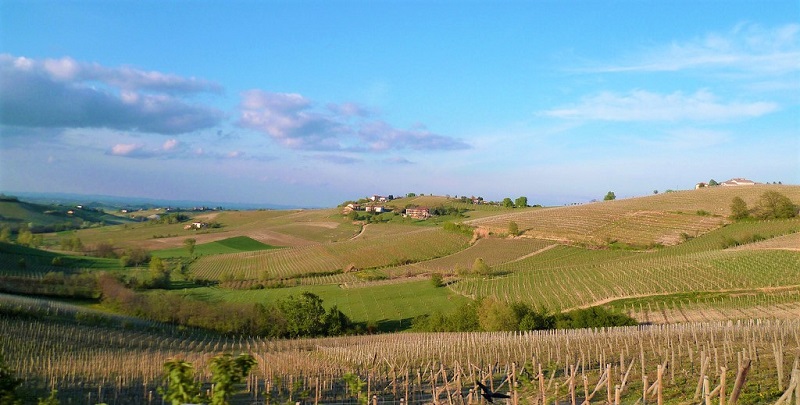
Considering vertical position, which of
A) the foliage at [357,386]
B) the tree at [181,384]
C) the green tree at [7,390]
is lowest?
the foliage at [357,386]

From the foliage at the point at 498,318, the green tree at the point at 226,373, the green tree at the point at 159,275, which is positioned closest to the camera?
the green tree at the point at 226,373

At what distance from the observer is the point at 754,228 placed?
2628 inches

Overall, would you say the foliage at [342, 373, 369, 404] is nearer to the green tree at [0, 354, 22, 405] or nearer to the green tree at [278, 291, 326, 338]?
the green tree at [0, 354, 22, 405]

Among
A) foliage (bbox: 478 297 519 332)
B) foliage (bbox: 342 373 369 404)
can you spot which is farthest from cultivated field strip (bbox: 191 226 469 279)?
foliage (bbox: 342 373 369 404)

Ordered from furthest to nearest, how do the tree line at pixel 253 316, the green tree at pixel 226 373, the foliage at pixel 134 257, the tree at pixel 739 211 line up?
the foliage at pixel 134 257 → the tree at pixel 739 211 → the tree line at pixel 253 316 → the green tree at pixel 226 373

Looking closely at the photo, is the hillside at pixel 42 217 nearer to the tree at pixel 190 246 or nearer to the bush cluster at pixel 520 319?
the tree at pixel 190 246

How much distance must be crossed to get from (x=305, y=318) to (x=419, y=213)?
286 ft

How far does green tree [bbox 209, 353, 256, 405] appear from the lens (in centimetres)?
632

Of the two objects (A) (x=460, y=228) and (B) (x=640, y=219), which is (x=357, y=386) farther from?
(A) (x=460, y=228)

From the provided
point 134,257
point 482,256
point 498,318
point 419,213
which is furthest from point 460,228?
point 498,318

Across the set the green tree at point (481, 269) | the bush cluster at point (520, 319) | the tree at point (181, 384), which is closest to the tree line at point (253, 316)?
the bush cluster at point (520, 319)

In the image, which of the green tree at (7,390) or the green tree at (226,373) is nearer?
the green tree at (226,373)

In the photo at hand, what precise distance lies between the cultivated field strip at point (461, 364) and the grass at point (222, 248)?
199 feet

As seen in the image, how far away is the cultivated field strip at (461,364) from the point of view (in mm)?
14203
